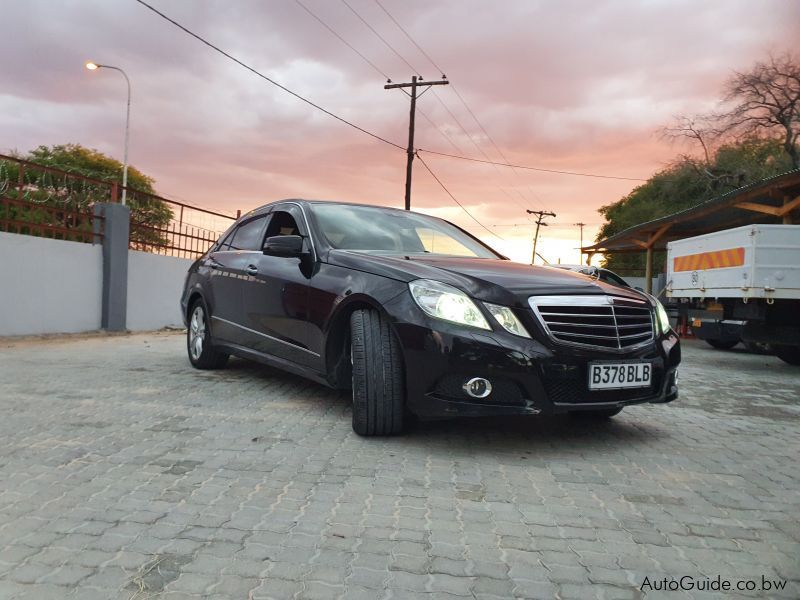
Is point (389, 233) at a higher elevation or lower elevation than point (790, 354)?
higher

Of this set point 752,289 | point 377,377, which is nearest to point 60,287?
point 377,377

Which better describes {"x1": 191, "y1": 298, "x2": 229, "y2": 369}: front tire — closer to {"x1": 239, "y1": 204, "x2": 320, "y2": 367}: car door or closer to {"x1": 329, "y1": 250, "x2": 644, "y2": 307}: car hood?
{"x1": 239, "y1": 204, "x2": 320, "y2": 367}: car door

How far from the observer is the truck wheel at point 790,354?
10.2 m

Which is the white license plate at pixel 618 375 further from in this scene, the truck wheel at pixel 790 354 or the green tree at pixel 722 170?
the green tree at pixel 722 170

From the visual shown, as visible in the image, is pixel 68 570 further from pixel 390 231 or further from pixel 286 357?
pixel 390 231

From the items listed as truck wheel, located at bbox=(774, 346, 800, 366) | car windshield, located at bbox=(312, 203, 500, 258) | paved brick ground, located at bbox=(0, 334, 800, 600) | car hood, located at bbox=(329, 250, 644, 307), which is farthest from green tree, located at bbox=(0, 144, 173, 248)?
truck wheel, located at bbox=(774, 346, 800, 366)

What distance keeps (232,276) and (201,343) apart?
3.54 ft

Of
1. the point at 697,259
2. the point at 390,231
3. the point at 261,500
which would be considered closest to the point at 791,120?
the point at 697,259

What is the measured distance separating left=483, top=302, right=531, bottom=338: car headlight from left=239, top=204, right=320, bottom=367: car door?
4.32ft

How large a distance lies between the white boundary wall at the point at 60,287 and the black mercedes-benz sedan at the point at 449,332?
630cm

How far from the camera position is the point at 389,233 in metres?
4.98

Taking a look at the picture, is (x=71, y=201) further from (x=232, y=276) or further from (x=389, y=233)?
(x=389, y=233)

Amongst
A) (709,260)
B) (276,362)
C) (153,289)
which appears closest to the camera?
(276,362)

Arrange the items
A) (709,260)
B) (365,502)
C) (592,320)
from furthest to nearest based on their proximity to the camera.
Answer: (709,260)
(592,320)
(365,502)
